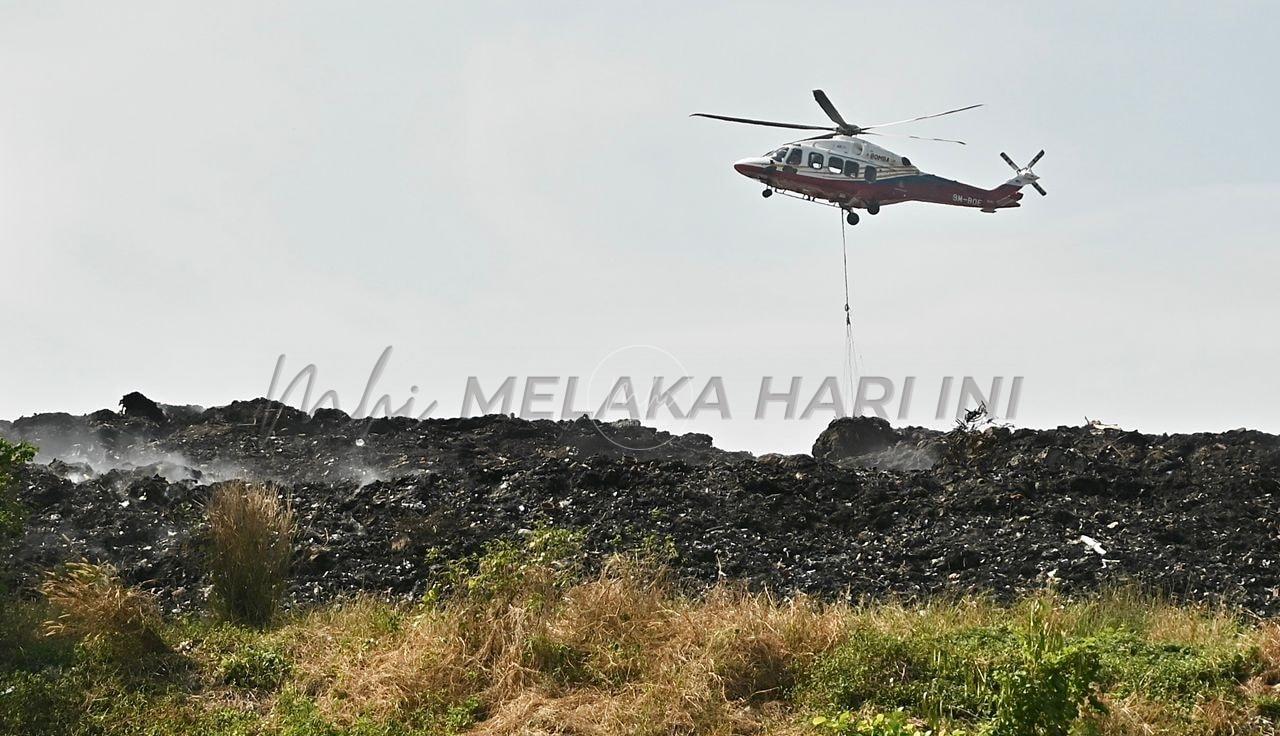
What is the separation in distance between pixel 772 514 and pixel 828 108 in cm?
1271

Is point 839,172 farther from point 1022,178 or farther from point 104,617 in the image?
point 104,617

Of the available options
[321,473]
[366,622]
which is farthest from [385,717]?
[321,473]

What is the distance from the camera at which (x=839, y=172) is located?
84.7 ft

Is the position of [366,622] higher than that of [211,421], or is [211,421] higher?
[211,421]

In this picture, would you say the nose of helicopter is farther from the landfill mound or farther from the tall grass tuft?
the tall grass tuft

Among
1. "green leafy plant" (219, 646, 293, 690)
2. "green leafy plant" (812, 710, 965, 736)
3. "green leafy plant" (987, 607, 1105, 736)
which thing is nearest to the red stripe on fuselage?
"green leafy plant" (219, 646, 293, 690)

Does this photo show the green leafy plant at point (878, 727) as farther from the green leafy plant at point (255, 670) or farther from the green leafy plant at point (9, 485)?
the green leafy plant at point (9, 485)

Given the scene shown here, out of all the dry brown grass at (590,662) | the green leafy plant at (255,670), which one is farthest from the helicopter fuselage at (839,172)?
the green leafy plant at (255,670)

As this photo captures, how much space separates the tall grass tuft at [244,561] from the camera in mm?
13297

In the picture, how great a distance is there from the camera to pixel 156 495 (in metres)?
18.2

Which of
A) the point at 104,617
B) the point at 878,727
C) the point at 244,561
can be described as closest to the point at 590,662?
the point at 878,727

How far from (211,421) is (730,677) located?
18.3m

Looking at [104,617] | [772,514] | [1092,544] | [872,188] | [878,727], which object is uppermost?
[872,188]

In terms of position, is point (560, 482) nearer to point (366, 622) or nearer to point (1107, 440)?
point (366, 622)
